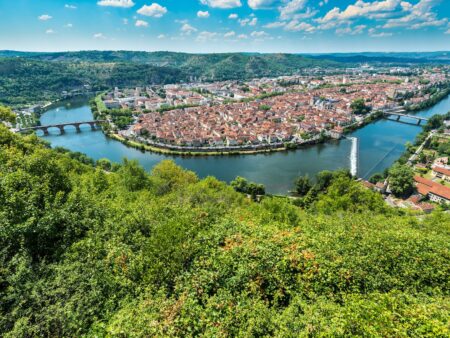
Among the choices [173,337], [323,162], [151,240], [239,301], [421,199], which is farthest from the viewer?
[323,162]

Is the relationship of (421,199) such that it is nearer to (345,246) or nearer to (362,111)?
(345,246)

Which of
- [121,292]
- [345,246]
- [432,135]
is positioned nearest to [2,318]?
[121,292]

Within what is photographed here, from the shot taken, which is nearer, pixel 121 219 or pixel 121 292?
pixel 121 292

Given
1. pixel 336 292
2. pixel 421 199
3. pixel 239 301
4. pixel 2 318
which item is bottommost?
pixel 421 199

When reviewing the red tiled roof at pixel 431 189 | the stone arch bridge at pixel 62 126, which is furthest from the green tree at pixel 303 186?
the stone arch bridge at pixel 62 126

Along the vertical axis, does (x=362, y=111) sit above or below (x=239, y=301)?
below

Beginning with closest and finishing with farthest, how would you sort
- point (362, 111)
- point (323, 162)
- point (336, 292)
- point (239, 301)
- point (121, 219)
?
point (239, 301), point (336, 292), point (121, 219), point (323, 162), point (362, 111)

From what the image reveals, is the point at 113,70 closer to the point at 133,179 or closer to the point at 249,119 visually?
the point at 249,119
